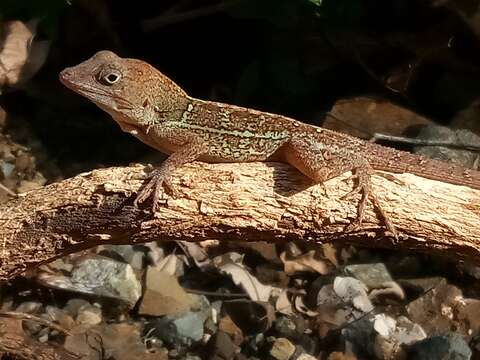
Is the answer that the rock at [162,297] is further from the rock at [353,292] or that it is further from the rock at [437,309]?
the rock at [437,309]

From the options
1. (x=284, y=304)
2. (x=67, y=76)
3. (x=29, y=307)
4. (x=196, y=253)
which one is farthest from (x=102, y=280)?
(x=67, y=76)

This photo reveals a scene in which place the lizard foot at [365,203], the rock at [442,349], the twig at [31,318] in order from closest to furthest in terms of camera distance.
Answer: the lizard foot at [365,203], the twig at [31,318], the rock at [442,349]

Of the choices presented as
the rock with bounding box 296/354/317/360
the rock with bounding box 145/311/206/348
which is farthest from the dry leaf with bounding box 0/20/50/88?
the rock with bounding box 296/354/317/360

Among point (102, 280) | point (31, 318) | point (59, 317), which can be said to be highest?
point (102, 280)

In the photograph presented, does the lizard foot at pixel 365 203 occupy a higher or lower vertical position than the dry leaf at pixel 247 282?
higher

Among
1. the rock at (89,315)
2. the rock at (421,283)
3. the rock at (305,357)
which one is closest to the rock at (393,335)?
the rock at (421,283)

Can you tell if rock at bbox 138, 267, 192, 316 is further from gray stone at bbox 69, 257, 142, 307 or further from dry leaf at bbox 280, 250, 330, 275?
dry leaf at bbox 280, 250, 330, 275

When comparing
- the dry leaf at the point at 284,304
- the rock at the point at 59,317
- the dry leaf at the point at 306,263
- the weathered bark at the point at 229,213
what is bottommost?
the rock at the point at 59,317

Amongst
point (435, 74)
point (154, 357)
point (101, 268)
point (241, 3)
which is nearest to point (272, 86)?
point (241, 3)

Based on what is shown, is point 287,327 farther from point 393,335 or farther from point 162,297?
point 162,297
